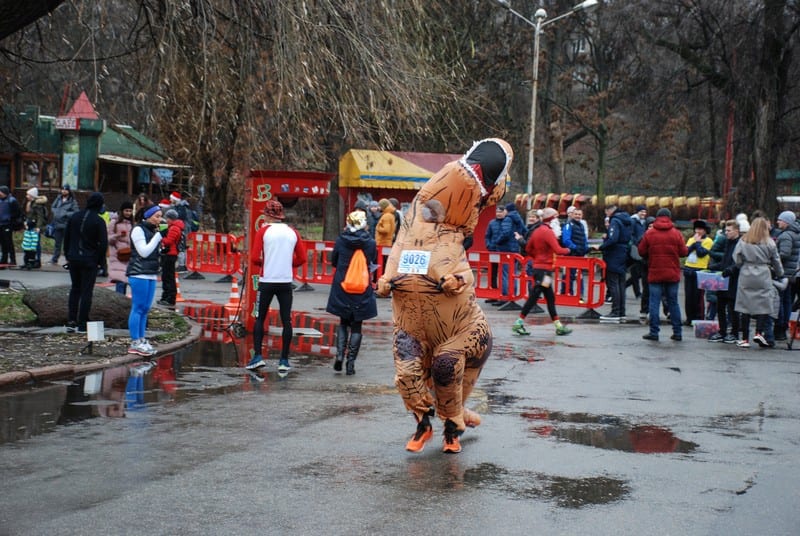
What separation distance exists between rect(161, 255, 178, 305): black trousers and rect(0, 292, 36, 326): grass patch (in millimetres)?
2308

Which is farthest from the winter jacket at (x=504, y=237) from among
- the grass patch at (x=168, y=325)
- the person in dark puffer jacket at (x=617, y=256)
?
the grass patch at (x=168, y=325)

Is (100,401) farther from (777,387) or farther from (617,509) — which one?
(777,387)

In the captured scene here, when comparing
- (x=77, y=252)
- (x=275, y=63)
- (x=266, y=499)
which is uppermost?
(x=275, y=63)

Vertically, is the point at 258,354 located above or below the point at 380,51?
below

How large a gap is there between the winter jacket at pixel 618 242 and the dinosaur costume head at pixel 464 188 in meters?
9.95

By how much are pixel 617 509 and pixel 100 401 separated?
16.8 ft

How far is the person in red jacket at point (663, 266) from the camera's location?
1524 centimetres

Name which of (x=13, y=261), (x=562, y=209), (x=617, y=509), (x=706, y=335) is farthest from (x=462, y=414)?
(x=562, y=209)

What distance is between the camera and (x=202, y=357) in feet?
41.4

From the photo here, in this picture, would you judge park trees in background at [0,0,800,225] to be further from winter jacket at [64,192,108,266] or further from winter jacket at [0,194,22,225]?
winter jacket at [0,194,22,225]

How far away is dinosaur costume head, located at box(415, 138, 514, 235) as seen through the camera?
7875mm

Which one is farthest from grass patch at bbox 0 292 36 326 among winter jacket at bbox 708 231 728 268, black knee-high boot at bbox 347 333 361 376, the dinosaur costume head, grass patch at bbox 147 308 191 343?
winter jacket at bbox 708 231 728 268

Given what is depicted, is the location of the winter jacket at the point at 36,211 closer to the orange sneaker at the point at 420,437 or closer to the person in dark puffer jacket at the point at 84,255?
the person in dark puffer jacket at the point at 84,255

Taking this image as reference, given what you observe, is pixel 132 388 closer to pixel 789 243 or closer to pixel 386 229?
pixel 789 243
